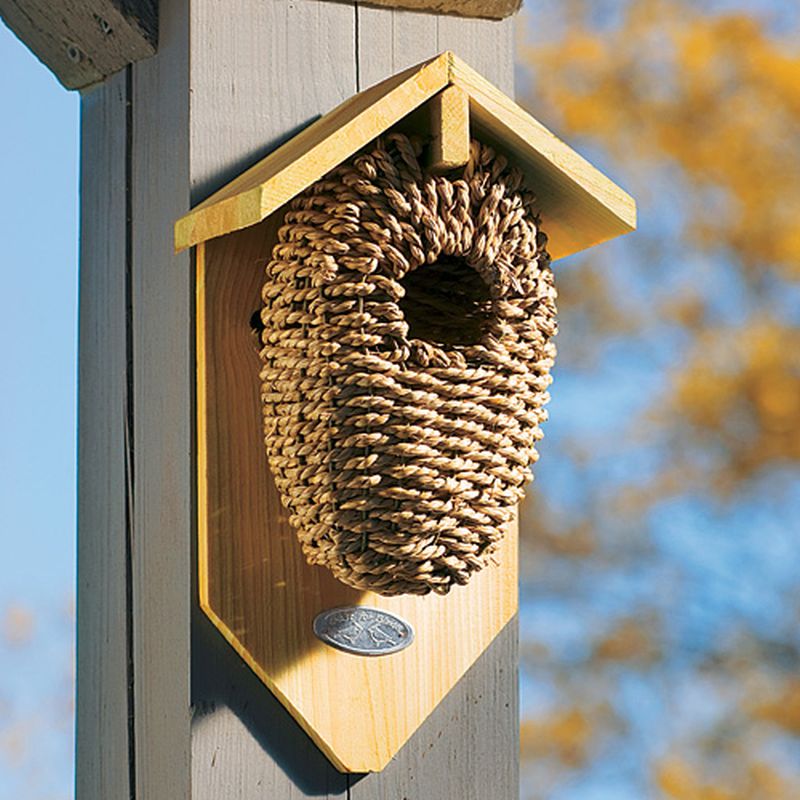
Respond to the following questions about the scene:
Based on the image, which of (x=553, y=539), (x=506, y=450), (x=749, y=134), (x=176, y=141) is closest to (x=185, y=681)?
(x=506, y=450)

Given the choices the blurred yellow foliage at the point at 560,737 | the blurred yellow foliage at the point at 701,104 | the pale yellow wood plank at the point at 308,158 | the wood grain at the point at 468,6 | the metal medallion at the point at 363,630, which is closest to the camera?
the pale yellow wood plank at the point at 308,158

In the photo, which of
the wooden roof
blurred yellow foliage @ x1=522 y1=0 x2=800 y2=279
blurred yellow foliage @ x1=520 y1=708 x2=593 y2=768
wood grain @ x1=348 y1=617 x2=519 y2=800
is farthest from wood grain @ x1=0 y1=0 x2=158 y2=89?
blurred yellow foliage @ x1=520 y1=708 x2=593 y2=768

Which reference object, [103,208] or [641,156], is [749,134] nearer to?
[641,156]

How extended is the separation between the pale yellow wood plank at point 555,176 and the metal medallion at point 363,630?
30 cm

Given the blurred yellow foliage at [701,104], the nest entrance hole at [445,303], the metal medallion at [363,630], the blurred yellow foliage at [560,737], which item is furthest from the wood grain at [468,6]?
the blurred yellow foliage at [560,737]

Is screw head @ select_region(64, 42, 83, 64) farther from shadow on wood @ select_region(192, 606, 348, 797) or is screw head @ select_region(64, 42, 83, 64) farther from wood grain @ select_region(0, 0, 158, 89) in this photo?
shadow on wood @ select_region(192, 606, 348, 797)

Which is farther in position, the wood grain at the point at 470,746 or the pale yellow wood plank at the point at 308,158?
the wood grain at the point at 470,746

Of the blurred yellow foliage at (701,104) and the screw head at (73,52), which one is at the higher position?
the blurred yellow foliage at (701,104)

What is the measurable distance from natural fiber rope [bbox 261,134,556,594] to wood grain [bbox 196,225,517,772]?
0.09 feet

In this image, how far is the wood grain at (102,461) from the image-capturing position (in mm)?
988

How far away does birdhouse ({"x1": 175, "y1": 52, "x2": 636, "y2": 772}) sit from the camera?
834 millimetres

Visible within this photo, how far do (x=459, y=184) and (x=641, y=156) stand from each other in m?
1.23

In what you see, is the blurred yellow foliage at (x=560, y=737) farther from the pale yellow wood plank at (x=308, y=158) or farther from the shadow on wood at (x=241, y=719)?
the pale yellow wood plank at (x=308, y=158)

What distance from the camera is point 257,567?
901mm
